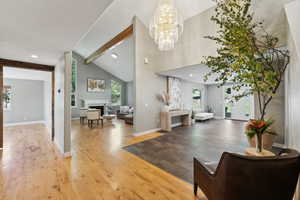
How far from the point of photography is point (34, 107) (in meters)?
7.14

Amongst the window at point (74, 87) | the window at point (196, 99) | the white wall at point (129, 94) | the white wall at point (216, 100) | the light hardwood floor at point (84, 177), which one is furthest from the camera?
the white wall at point (129, 94)

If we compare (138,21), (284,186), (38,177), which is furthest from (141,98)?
(284,186)

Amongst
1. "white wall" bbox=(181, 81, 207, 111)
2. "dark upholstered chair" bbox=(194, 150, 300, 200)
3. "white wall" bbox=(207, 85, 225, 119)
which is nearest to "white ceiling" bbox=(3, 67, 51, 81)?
"dark upholstered chair" bbox=(194, 150, 300, 200)

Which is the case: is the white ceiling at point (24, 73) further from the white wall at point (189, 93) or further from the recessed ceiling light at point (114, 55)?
the white wall at point (189, 93)

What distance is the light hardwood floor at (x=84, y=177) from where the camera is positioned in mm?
1748

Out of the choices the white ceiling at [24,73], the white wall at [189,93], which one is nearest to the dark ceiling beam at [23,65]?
the white ceiling at [24,73]

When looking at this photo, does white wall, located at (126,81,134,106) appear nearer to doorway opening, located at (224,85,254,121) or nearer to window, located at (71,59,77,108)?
window, located at (71,59,77,108)

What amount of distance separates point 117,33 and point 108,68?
4.43 m

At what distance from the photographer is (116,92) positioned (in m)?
11.1

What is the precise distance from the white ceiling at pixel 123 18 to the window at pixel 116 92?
2.88 metres

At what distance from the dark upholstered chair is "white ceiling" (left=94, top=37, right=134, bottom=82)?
6277mm

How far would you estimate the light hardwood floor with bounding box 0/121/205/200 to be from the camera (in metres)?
1.75

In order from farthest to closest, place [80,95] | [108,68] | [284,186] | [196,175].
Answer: [108,68], [80,95], [196,175], [284,186]

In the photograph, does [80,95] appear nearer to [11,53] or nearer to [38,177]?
[11,53]
